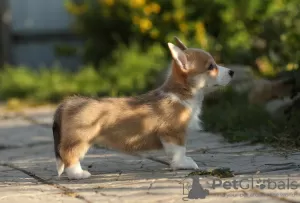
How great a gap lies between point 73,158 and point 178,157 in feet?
2.41

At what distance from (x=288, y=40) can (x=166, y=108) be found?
3.39 metres

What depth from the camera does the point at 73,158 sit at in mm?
4828

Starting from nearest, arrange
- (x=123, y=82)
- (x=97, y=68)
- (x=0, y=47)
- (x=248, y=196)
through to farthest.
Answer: (x=248, y=196)
(x=123, y=82)
(x=97, y=68)
(x=0, y=47)

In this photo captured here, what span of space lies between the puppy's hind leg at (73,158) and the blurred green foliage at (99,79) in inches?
179

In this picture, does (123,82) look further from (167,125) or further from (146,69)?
(167,125)

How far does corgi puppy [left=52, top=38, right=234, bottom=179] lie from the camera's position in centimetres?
482

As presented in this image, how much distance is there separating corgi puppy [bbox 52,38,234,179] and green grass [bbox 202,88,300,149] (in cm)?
98

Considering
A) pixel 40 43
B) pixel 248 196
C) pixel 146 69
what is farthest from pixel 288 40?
pixel 40 43

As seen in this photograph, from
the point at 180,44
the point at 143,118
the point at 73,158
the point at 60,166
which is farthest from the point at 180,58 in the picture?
the point at 60,166

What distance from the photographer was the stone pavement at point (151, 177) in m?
4.19

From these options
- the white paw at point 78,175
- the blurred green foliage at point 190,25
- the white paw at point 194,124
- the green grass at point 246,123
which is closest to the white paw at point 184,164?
the white paw at point 194,124

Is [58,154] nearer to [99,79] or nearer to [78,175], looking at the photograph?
[78,175]

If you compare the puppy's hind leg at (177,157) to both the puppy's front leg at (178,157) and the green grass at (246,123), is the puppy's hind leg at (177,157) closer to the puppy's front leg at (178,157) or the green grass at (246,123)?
the puppy's front leg at (178,157)

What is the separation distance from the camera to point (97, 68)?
10719mm
